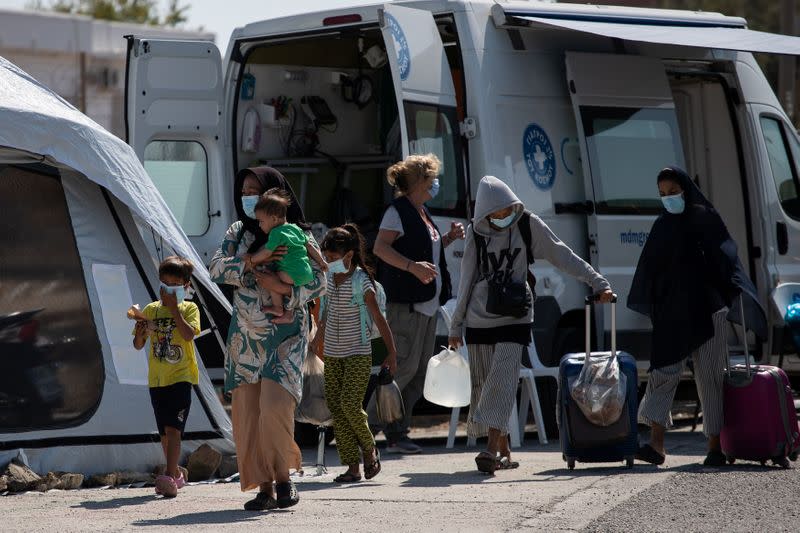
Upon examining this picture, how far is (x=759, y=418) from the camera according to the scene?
8336 millimetres

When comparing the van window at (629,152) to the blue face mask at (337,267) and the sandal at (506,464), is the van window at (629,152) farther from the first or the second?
the blue face mask at (337,267)

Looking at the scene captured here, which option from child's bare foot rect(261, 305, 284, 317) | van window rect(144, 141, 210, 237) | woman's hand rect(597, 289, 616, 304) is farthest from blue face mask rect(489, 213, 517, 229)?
van window rect(144, 141, 210, 237)

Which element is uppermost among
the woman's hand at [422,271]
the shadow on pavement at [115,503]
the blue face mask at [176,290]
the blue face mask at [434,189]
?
the blue face mask at [434,189]

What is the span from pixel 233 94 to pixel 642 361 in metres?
3.42

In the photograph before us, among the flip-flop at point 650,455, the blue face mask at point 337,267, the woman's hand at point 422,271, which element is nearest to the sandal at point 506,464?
the flip-flop at point 650,455

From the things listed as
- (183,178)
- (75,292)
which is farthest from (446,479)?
(183,178)

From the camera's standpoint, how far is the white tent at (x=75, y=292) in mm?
8203

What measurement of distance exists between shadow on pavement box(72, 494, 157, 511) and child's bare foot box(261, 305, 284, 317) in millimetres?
1215

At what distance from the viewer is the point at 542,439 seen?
10.1 m

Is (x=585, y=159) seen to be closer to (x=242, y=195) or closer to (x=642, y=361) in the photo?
(x=642, y=361)

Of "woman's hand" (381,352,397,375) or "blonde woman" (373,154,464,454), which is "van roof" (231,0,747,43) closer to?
"blonde woman" (373,154,464,454)

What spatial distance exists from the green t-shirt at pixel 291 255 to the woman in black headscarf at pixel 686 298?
8.10 feet

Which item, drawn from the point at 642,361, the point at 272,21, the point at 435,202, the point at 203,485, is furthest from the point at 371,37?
the point at 203,485

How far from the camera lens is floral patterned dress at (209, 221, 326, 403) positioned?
6.96 m
